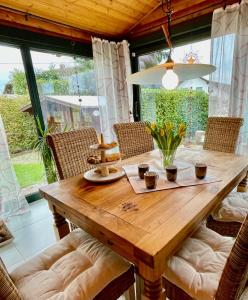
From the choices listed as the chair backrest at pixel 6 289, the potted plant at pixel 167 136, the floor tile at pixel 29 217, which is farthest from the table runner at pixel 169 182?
the floor tile at pixel 29 217

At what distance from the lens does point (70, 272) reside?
3.03 feet

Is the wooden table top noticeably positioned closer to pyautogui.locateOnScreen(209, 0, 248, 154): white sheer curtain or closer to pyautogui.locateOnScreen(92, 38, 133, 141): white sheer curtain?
pyautogui.locateOnScreen(209, 0, 248, 154): white sheer curtain

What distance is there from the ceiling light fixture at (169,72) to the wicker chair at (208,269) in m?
0.98

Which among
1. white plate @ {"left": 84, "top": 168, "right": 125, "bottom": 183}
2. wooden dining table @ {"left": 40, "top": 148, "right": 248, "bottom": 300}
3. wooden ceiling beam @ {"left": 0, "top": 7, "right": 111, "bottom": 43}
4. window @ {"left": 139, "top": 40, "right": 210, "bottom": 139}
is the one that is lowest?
wooden dining table @ {"left": 40, "top": 148, "right": 248, "bottom": 300}

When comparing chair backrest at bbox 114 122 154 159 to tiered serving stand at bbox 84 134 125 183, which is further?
chair backrest at bbox 114 122 154 159

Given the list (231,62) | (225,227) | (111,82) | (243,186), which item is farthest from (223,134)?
(111,82)

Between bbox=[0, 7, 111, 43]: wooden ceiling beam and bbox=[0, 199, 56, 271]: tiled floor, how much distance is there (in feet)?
7.50

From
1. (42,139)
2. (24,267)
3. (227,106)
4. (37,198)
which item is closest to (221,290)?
(24,267)

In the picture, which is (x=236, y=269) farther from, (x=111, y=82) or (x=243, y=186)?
(x=111, y=82)

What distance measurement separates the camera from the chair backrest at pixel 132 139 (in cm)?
209

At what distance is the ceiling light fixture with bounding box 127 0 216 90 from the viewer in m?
1.26

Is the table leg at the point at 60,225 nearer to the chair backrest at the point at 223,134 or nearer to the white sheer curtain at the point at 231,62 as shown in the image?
the chair backrest at the point at 223,134

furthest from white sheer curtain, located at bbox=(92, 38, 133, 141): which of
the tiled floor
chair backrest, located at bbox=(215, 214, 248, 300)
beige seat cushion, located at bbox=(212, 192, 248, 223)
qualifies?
chair backrest, located at bbox=(215, 214, 248, 300)

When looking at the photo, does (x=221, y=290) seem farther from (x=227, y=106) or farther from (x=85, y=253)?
(x=227, y=106)
